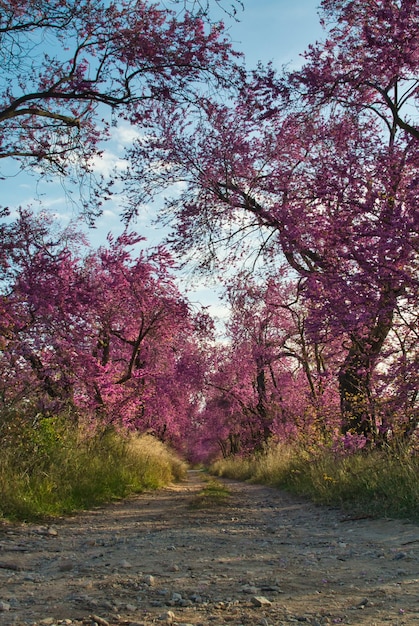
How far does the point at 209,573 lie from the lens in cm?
334

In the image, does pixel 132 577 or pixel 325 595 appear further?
pixel 132 577

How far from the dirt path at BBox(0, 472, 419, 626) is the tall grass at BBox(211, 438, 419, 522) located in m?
0.41

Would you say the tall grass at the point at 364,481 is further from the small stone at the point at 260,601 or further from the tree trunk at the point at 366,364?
the small stone at the point at 260,601

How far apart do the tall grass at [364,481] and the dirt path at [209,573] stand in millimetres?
414

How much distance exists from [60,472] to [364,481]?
4.14m

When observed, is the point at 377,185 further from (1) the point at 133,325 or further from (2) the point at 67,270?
(1) the point at 133,325

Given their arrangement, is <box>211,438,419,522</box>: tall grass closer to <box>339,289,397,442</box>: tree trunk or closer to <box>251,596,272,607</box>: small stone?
<box>339,289,397,442</box>: tree trunk

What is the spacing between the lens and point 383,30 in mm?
6352

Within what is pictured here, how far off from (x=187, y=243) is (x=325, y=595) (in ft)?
25.4

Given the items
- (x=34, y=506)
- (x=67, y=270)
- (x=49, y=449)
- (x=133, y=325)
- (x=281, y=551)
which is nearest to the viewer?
(x=281, y=551)

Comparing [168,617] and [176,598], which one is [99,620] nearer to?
[168,617]

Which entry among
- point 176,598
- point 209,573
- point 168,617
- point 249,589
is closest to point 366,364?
point 209,573

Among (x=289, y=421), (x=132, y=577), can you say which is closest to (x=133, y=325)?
(x=289, y=421)

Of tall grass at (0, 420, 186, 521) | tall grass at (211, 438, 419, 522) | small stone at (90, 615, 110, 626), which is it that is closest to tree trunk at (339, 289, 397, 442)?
tall grass at (211, 438, 419, 522)
